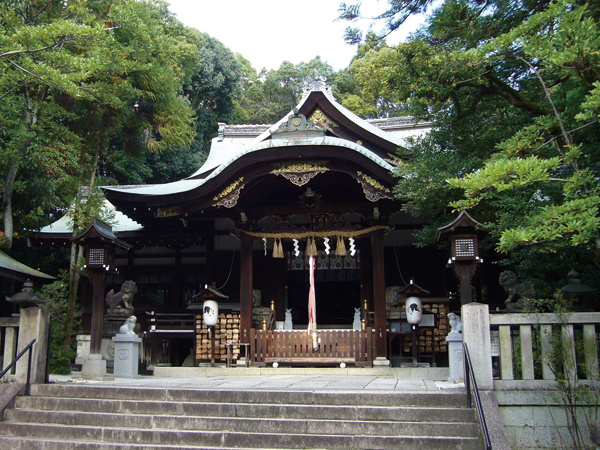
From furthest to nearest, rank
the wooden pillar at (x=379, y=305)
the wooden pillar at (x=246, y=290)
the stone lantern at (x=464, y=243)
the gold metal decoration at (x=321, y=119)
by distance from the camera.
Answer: the gold metal decoration at (x=321, y=119) < the wooden pillar at (x=246, y=290) < the wooden pillar at (x=379, y=305) < the stone lantern at (x=464, y=243)

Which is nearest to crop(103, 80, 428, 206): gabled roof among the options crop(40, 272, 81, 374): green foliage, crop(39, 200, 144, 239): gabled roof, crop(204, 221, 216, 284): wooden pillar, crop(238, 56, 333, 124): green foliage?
crop(39, 200, 144, 239): gabled roof

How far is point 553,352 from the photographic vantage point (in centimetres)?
663

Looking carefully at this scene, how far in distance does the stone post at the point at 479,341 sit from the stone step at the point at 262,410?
524 mm

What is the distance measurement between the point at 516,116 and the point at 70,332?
10900mm

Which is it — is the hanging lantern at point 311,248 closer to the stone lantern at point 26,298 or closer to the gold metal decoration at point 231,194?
the gold metal decoration at point 231,194

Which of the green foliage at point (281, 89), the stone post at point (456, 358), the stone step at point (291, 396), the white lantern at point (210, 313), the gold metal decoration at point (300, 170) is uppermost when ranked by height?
the green foliage at point (281, 89)

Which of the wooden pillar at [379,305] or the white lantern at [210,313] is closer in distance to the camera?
the wooden pillar at [379,305]

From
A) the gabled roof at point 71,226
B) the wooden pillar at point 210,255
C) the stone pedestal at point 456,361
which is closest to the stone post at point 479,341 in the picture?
the stone pedestal at point 456,361

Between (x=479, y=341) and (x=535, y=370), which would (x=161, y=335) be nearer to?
(x=479, y=341)

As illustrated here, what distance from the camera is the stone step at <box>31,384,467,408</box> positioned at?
6.67 meters

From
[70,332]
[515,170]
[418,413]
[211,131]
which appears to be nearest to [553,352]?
[418,413]

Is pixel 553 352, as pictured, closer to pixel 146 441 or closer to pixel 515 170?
pixel 515 170

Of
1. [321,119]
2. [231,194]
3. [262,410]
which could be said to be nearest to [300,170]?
[231,194]

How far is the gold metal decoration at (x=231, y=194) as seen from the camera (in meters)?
11.9
